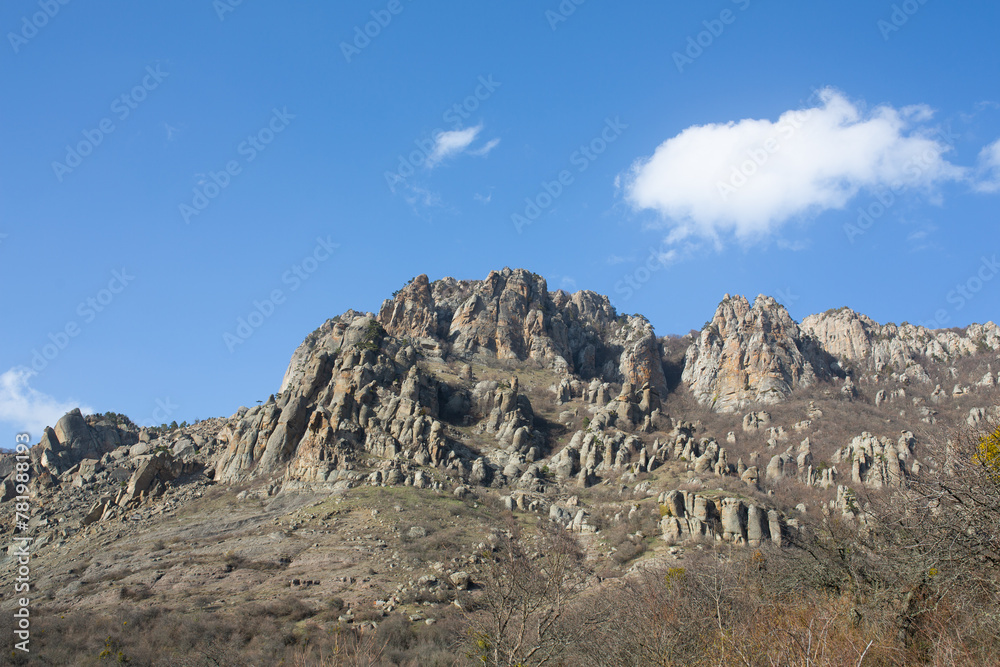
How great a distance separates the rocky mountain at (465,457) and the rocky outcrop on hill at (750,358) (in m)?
0.61

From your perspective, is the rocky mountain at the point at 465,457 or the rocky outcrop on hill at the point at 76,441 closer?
the rocky mountain at the point at 465,457

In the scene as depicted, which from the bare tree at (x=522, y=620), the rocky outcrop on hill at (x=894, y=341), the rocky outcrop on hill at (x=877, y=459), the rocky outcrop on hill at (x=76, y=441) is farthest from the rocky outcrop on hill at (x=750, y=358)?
the rocky outcrop on hill at (x=76, y=441)

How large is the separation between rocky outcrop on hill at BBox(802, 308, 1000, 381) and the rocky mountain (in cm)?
72

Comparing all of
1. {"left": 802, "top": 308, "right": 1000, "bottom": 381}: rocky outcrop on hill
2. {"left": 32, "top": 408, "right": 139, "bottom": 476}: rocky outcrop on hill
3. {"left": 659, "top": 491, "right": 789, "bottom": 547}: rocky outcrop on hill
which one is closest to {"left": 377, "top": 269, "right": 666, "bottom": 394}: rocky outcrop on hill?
{"left": 802, "top": 308, "right": 1000, "bottom": 381}: rocky outcrop on hill

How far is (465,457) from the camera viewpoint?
72.2 m

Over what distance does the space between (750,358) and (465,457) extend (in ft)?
237

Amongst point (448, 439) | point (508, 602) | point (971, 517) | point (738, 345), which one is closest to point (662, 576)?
point (508, 602)

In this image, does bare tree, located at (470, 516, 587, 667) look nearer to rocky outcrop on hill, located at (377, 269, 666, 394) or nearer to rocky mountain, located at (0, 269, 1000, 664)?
rocky mountain, located at (0, 269, 1000, 664)

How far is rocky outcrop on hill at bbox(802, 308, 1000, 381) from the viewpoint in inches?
4953

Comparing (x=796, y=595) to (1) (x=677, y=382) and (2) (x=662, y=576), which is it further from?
(1) (x=677, y=382)

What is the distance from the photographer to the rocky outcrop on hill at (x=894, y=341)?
12581 centimetres

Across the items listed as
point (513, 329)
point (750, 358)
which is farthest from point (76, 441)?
point (750, 358)

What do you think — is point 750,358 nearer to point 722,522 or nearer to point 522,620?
point 722,522

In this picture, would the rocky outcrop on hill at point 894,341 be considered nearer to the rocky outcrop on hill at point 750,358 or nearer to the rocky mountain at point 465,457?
the rocky mountain at point 465,457
